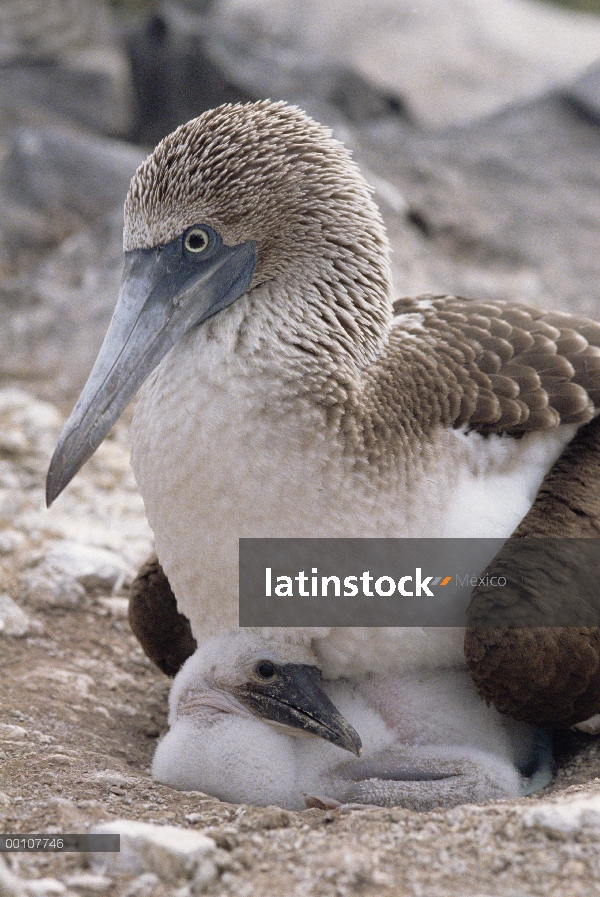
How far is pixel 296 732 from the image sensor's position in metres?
4.36

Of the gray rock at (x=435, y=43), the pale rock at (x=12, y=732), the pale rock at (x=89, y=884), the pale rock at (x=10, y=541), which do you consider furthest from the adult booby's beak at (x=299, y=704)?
the gray rock at (x=435, y=43)

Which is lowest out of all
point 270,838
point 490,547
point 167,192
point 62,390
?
point 62,390

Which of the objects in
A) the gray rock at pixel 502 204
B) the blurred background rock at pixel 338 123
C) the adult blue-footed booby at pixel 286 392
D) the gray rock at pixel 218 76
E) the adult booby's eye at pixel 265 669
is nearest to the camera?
the adult blue-footed booby at pixel 286 392

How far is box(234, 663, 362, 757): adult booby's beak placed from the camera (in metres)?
4.20

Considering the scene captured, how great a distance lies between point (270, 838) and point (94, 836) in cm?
56

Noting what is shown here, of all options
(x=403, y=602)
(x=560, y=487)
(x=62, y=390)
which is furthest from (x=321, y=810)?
(x=62, y=390)

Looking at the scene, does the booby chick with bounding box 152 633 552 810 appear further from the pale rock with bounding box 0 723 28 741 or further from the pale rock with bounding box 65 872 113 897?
the pale rock with bounding box 65 872 113 897

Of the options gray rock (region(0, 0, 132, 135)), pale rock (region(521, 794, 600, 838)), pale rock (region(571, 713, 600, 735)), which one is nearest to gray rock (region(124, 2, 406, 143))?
gray rock (region(0, 0, 132, 135))

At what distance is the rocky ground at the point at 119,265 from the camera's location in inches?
128

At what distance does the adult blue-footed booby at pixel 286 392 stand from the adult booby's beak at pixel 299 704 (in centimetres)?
3

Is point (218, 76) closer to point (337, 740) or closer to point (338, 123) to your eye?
point (338, 123)

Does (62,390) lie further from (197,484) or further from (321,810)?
(321,810)

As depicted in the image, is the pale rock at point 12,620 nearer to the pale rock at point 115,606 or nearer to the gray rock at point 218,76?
the pale rock at point 115,606

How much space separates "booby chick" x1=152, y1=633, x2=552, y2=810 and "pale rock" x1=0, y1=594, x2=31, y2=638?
1.32 meters
